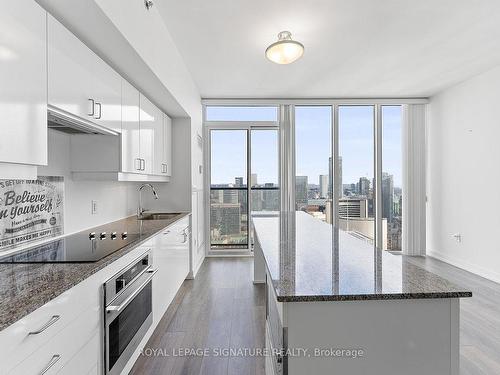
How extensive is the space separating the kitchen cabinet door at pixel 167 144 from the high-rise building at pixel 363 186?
3.25 metres

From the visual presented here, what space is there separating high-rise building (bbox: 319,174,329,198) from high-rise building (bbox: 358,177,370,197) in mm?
579

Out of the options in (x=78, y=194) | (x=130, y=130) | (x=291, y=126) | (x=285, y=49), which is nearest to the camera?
(x=78, y=194)

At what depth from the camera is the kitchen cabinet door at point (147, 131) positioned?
2.81 meters

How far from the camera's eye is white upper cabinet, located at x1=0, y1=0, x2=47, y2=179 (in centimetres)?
114

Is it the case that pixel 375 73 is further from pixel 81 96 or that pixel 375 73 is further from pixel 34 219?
pixel 34 219

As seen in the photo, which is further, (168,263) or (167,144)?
(167,144)

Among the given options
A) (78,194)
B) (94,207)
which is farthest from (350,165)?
(78,194)

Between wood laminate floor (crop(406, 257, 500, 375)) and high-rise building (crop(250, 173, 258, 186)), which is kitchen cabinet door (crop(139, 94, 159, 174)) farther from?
wood laminate floor (crop(406, 257, 500, 375))

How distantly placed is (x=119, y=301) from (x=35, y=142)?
933 mm

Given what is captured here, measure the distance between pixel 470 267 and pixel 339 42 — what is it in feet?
11.7

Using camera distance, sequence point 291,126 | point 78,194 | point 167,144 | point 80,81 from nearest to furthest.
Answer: point 80,81, point 78,194, point 167,144, point 291,126

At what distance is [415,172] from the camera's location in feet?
16.7

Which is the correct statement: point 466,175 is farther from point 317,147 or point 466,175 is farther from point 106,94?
point 106,94

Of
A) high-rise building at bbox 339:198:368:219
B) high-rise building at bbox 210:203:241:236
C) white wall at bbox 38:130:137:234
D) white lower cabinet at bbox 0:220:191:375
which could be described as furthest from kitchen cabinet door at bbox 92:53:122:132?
high-rise building at bbox 339:198:368:219
